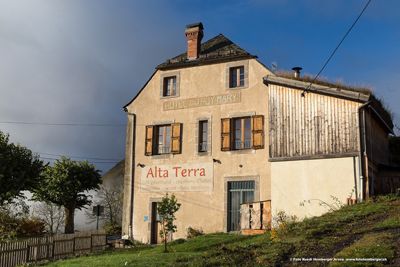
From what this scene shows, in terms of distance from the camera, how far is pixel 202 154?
22.7 meters

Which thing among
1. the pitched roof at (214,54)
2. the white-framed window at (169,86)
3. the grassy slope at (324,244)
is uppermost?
the pitched roof at (214,54)

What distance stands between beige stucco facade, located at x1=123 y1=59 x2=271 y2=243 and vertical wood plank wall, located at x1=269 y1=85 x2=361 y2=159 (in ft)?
3.73

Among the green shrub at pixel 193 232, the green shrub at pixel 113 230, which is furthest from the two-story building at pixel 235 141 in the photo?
the green shrub at pixel 113 230

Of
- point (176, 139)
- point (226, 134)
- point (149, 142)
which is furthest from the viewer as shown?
point (149, 142)

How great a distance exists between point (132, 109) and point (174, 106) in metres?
2.57

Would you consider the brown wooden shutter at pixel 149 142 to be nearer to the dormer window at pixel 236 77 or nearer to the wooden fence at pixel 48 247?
the wooden fence at pixel 48 247

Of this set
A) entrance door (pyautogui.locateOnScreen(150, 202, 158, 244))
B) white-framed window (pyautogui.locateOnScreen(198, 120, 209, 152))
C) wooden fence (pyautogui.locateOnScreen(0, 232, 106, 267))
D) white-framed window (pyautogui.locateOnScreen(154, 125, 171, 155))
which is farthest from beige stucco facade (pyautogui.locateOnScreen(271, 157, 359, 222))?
wooden fence (pyautogui.locateOnScreen(0, 232, 106, 267))

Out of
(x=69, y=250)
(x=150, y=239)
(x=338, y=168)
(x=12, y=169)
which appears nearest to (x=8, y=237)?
(x=69, y=250)

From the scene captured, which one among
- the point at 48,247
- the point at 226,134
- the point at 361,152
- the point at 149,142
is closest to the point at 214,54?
the point at 226,134

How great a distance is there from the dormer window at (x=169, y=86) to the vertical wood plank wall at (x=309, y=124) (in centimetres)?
567

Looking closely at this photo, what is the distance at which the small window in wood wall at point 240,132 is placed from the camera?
2153 centimetres

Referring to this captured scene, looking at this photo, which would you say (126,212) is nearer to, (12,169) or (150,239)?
(150,239)

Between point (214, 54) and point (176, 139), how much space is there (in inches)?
179

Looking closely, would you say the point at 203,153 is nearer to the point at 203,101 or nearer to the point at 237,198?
the point at 203,101
